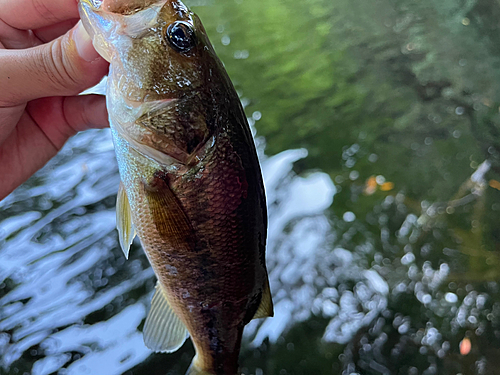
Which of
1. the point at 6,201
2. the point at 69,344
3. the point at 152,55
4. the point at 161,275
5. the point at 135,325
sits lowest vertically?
the point at 135,325

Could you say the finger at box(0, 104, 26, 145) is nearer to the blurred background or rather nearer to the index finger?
the index finger

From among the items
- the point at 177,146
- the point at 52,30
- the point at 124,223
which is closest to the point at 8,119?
the point at 52,30

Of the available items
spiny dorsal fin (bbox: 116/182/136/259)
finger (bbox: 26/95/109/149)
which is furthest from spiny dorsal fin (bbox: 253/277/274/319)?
finger (bbox: 26/95/109/149)

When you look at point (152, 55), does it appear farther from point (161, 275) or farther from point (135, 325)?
point (135, 325)

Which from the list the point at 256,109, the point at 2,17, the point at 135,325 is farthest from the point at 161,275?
the point at 256,109

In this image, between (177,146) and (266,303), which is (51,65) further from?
(266,303)
